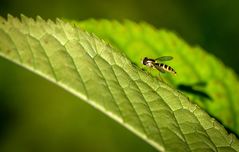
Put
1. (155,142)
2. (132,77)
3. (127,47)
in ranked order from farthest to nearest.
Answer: (127,47) < (132,77) < (155,142)

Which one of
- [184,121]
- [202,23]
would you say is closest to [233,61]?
[202,23]

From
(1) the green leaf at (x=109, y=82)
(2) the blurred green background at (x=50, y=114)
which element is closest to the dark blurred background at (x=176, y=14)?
(2) the blurred green background at (x=50, y=114)

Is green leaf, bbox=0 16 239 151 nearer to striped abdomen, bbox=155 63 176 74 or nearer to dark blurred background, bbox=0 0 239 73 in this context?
striped abdomen, bbox=155 63 176 74

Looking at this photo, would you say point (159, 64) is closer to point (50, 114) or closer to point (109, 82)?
point (109, 82)

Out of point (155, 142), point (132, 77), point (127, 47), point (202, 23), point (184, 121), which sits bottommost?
point (155, 142)

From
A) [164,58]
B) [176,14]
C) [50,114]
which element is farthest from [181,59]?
[176,14]

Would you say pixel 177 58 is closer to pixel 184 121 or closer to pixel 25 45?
pixel 184 121
